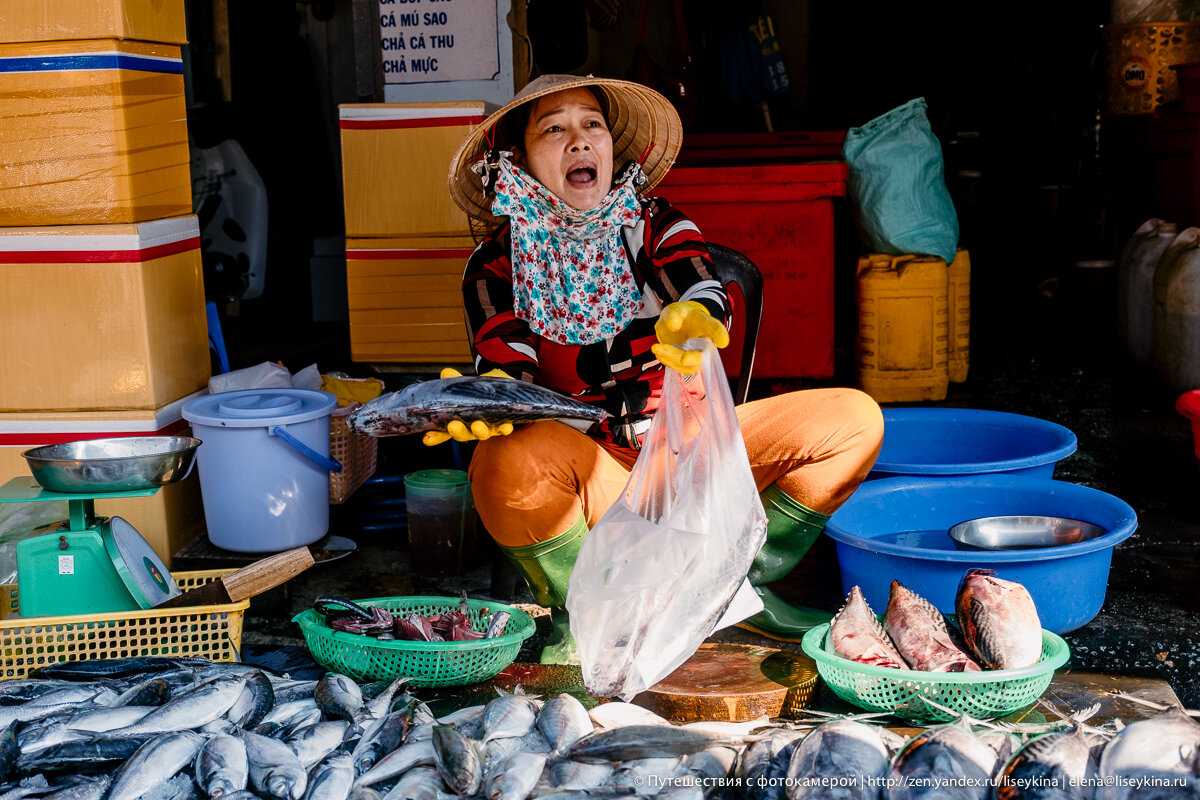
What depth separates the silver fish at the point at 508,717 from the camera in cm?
260

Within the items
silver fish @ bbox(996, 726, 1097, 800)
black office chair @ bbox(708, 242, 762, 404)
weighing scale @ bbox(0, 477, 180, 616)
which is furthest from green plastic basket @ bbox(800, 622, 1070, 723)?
weighing scale @ bbox(0, 477, 180, 616)

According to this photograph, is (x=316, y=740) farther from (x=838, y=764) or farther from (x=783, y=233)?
(x=783, y=233)

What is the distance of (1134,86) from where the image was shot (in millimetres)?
7328

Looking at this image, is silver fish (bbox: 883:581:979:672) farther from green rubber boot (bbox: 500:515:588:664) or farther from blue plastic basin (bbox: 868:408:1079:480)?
blue plastic basin (bbox: 868:408:1079:480)

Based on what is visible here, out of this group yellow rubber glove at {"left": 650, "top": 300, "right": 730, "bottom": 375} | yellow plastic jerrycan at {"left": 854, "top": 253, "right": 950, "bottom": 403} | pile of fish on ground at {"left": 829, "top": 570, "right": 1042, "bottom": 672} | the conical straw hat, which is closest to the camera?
pile of fish on ground at {"left": 829, "top": 570, "right": 1042, "bottom": 672}

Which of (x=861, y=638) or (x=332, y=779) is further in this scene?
(x=861, y=638)

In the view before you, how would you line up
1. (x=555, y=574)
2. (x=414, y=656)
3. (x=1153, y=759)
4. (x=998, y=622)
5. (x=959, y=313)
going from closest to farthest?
1. (x=1153, y=759)
2. (x=998, y=622)
3. (x=414, y=656)
4. (x=555, y=574)
5. (x=959, y=313)

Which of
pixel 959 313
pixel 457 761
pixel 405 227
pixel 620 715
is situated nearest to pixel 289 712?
pixel 457 761

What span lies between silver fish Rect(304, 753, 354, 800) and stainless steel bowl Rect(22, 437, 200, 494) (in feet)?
3.65

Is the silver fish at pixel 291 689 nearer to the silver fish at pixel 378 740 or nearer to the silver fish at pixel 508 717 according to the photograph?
the silver fish at pixel 378 740

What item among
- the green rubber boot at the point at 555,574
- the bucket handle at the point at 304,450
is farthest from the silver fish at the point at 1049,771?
the bucket handle at the point at 304,450

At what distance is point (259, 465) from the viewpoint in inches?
159

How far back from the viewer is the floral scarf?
3377mm

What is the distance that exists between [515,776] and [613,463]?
3.71 ft
